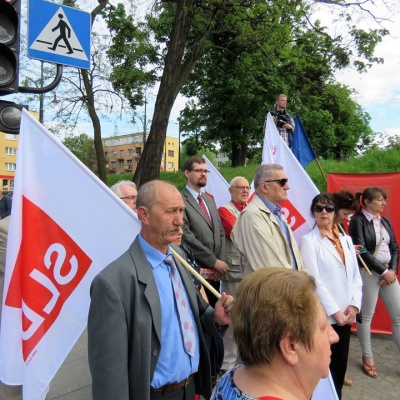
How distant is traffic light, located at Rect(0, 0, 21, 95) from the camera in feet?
10.8

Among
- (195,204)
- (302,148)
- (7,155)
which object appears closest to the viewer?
(195,204)

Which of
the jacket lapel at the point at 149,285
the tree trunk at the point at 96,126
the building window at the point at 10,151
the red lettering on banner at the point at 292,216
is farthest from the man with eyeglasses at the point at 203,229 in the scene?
the building window at the point at 10,151

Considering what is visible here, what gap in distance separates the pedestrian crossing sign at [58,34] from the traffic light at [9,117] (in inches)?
24.2

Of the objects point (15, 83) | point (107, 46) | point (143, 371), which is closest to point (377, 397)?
point (143, 371)

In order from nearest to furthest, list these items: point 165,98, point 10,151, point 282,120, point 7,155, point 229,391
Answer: point 229,391
point 282,120
point 165,98
point 7,155
point 10,151

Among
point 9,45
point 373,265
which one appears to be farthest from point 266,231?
point 9,45

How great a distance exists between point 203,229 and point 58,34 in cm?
241

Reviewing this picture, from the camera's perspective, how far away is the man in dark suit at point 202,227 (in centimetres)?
396

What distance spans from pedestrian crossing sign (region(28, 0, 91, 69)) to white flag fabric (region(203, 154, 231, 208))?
2598mm

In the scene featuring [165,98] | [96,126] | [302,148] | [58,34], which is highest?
[165,98]

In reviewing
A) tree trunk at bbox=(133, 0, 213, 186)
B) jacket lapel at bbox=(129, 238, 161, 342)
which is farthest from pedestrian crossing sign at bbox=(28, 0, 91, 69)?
tree trunk at bbox=(133, 0, 213, 186)

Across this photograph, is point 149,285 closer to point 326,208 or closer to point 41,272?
point 41,272

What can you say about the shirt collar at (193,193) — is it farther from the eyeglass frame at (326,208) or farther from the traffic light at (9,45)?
the traffic light at (9,45)

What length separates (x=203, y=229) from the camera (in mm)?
4121
